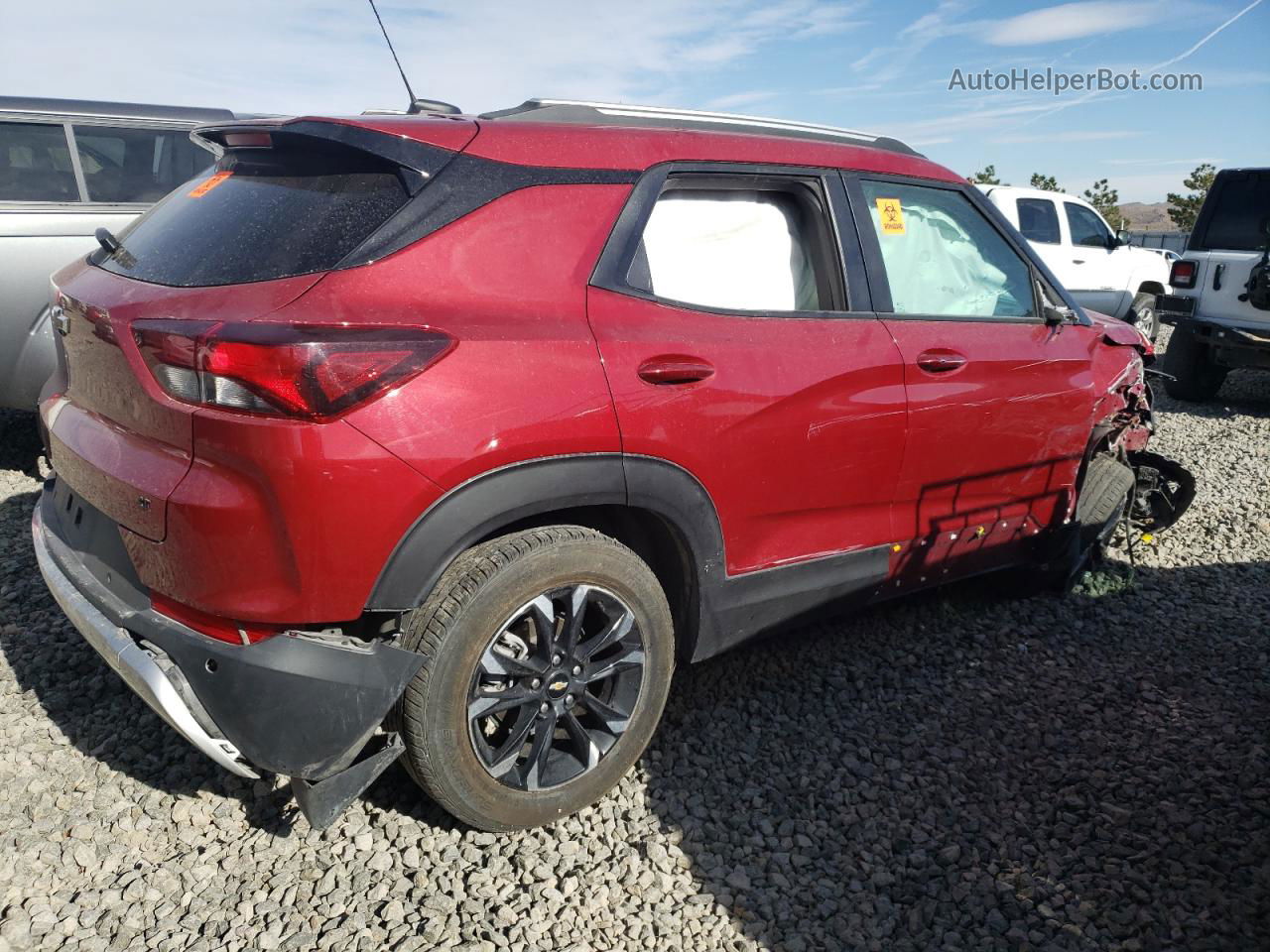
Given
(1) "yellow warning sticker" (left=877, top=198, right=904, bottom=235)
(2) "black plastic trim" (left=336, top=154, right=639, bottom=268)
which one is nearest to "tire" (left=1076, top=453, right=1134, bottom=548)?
(1) "yellow warning sticker" (left=877, top=198, right=904, bottom=235)

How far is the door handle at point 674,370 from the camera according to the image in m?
2.48

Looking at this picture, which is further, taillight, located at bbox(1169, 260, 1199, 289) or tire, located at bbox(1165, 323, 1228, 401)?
tire, located at bbox(1165, 323, 1228, 401)

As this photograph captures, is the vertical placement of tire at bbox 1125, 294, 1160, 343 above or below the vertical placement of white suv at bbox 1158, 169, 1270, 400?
below

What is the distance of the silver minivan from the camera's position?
493 cm

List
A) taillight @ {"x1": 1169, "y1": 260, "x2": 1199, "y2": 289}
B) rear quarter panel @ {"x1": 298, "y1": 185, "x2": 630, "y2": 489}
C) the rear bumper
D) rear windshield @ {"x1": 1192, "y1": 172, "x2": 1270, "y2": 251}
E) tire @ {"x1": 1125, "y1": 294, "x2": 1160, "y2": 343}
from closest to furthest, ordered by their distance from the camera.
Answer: rear quarter panel @ {"x1": 298, "y1": 185, "x2": 630, "y2": 489} < the rear bumper < rear windshield @ {"x1": 1192, "y1": 172, "x2": 1270, "y2": 251} < taillight @ {"x1": 1169, "y1": 260, "x2": 1199, "y2": 289} < tire @ {"x1": 1125, "y1": 294, "x2": 1160, "y2": 343}

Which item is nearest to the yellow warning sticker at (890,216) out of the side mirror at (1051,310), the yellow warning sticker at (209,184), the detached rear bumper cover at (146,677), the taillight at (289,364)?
the side mirror at (1051,310)

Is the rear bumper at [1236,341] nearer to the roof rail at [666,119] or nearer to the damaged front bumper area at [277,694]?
the roof rail at [666,119]

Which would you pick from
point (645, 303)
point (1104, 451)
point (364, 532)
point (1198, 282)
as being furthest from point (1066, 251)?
point (364, 532)

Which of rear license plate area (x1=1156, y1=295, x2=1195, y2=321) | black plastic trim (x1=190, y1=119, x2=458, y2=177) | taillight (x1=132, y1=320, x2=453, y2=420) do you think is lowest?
rear license plate area (x1=1156, y1=295, x2=1195, y2=321)

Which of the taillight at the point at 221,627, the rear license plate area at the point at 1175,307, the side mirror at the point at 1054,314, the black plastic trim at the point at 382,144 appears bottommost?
the rear license plate area at the point at 1175,307

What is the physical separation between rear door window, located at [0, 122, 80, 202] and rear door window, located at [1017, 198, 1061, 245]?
9254mm

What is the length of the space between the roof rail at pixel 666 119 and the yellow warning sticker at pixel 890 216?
0.74 ft

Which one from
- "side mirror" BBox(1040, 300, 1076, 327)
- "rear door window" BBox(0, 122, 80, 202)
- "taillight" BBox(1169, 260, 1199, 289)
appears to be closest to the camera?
"side mirror" BBox(1040, 300, 1076, 327)

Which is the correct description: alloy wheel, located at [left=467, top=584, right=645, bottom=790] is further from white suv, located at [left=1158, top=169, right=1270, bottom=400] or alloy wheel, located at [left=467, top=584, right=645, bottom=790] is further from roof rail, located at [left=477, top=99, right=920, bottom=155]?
white suv, located at [left=1158, top=169, right=1270, bottom=400]
